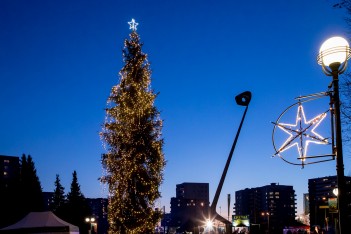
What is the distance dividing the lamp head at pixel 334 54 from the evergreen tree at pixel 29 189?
56249 mm

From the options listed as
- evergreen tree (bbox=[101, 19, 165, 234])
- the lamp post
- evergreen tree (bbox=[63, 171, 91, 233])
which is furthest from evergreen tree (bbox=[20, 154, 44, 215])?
the lamp post

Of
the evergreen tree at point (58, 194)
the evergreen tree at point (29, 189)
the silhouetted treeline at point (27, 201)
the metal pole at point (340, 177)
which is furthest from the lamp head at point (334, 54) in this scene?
the evergreen tree at point (58, 194)

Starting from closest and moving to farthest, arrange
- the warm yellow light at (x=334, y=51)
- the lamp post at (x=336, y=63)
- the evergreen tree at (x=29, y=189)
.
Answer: the lamp post at (x=336, y=63), the warm yellow light at (x=334, y=51), the evergreen tree at (x=29, y=189)

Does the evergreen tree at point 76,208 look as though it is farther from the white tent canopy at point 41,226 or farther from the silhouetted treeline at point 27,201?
the white tent canopy at point 41,226

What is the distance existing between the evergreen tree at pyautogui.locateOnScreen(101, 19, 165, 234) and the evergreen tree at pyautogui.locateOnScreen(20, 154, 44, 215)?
112ft

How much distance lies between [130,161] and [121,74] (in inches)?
244

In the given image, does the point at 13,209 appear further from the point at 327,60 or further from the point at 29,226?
the point at 327,60

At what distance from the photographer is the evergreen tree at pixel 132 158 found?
2661 centimetres

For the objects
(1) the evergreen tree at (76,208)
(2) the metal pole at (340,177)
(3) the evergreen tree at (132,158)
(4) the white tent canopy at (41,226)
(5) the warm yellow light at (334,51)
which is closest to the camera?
(2) the metal pole at (340,177)

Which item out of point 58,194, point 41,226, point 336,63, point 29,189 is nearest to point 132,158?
point 41,226

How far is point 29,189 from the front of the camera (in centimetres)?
6109

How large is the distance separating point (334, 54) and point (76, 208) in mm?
64175

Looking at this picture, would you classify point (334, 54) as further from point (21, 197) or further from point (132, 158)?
point (21, 197)

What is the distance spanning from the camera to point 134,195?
1062 inches
